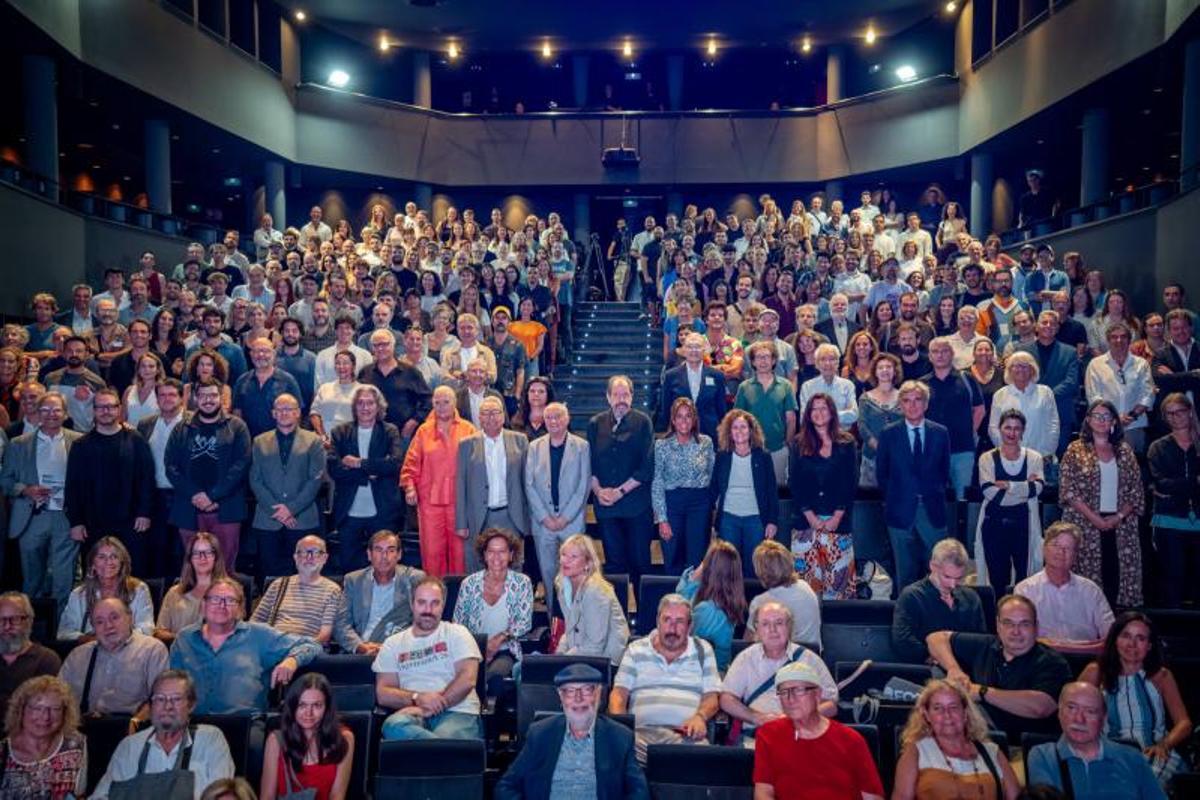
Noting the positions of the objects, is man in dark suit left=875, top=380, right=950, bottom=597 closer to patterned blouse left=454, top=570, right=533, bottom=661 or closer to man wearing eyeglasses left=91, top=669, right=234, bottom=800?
patterned blouse left=454, top=570, right=533, bottom=661

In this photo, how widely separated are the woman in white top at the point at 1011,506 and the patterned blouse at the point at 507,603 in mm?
2764

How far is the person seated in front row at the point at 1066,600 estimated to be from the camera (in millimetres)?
5617

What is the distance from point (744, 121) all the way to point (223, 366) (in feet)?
53.0

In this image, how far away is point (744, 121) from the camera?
22.0m

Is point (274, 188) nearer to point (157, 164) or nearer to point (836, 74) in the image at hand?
point (157, 164)

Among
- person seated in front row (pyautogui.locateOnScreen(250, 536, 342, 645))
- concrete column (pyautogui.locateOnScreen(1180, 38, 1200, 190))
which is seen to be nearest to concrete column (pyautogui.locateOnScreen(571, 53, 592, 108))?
concrete column (pyautogui.locateOnScreen(1180, 38, 1200, 190))

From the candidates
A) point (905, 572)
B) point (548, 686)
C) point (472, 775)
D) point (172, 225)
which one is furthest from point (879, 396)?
point (172, 225)

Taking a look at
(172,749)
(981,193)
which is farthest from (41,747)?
(981,193)

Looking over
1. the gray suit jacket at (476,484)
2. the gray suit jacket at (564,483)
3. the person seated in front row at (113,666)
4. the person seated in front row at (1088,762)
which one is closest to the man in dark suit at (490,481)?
the gray suit jacket at (476,484)

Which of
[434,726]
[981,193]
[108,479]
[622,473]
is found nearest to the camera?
[434,726]

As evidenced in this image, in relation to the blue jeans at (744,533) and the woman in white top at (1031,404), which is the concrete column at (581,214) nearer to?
the woman in white top at (1031,404)

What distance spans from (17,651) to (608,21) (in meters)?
17.6

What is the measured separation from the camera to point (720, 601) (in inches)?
221

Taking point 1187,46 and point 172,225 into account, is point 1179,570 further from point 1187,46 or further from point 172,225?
point 172,225
